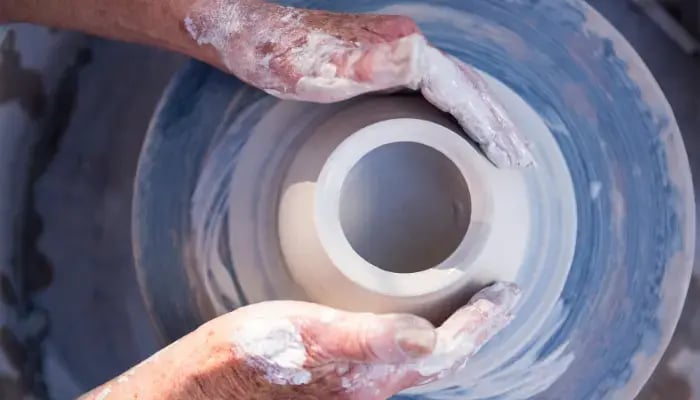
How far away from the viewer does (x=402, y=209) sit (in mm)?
1416

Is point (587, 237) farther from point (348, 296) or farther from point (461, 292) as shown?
point (348, 296)

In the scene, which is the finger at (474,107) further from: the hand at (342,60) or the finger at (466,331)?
the finger at (466,331)

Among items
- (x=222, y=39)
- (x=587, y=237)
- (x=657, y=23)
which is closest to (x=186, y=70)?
(x=222, y=39)

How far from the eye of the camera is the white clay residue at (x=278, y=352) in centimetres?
115

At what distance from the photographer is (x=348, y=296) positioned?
1.23m

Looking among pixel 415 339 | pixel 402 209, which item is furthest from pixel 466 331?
pixel 402 209

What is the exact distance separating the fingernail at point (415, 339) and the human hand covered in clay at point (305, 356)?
0.03 metres

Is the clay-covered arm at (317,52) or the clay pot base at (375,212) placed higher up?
the clay-covered arm at (317,52)

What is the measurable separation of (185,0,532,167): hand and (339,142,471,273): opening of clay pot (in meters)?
0.13

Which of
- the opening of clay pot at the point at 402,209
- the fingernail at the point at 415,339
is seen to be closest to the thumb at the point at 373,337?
the fingernail at the point at 415,339

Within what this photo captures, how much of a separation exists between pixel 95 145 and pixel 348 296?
36.2 inches

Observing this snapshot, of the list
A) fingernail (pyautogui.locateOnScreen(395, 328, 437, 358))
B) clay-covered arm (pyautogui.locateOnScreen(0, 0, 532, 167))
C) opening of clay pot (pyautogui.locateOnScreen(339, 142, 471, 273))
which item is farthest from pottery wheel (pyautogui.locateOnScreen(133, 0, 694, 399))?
fingernail (pyautogui.locateOnScreen(395, 328, 437, 358))

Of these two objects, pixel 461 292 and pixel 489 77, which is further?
pixel 489 77

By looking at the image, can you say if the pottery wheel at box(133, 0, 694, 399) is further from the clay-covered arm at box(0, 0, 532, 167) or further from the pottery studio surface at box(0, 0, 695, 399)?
the clay-covered arm at box(0, 0, 532, 167)
